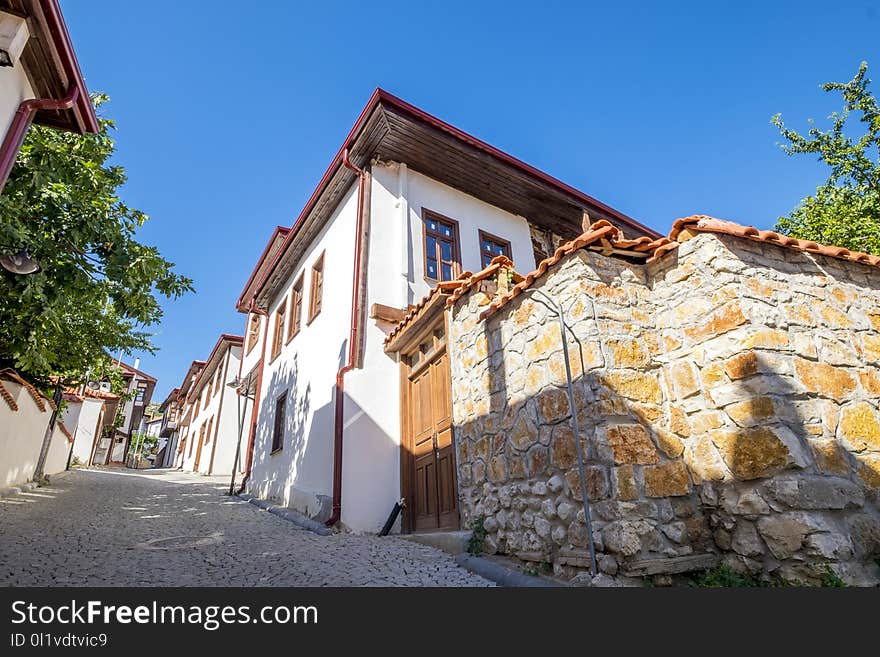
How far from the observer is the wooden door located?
17.4ft

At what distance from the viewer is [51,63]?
13.4ft

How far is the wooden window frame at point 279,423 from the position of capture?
369 inches

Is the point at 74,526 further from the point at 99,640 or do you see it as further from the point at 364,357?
the point at 99,640

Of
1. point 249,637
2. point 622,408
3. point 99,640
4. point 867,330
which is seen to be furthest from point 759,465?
point 99,640

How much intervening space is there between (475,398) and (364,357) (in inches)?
92.0

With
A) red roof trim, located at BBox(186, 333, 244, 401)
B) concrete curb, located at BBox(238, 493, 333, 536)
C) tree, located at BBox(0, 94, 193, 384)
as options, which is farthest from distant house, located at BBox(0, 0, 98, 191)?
red roof trim, located at BBox(186, 333, 244, 401)

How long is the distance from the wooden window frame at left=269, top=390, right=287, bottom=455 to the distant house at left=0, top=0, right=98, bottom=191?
6.02m

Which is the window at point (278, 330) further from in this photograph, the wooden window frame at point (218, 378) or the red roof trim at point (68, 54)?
the wooden window frame at point (218, 378)

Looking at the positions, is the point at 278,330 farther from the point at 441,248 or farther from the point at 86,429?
the point at 86,429

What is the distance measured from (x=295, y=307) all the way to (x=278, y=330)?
4.06 ft

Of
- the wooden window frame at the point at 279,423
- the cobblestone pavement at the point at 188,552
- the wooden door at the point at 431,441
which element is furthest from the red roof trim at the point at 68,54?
the wooden window frame at the point at 279,423

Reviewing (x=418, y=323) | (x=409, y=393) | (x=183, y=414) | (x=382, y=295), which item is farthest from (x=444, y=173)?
(x=183, y=414)

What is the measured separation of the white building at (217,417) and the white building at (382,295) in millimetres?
6249

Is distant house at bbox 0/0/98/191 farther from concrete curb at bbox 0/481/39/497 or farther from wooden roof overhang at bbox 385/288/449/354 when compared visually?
concrete curb at bbox 0/481/39/497
